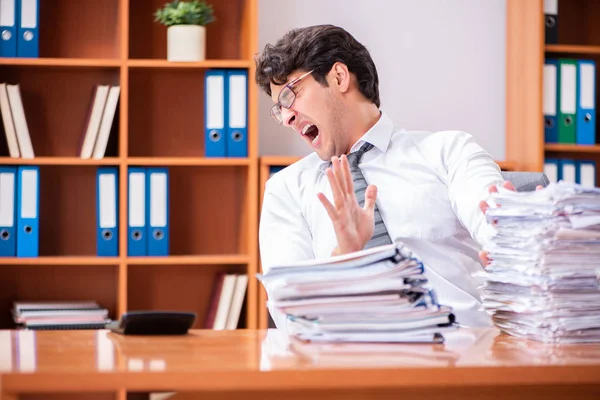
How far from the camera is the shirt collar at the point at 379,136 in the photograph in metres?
2.17

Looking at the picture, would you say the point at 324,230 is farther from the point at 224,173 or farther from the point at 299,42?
the point at 224,173

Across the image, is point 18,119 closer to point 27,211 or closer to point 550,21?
point 27,211

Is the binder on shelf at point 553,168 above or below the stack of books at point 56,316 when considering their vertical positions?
above

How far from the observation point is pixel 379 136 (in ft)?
7.16

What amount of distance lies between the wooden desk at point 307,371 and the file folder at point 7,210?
2109 millimetres

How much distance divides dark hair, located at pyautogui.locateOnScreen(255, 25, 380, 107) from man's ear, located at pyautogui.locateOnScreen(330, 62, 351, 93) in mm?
17

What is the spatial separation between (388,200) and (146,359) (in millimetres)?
1176

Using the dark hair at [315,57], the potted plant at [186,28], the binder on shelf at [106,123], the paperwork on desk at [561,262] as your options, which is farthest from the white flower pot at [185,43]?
the paperwork on desk at [561,262]

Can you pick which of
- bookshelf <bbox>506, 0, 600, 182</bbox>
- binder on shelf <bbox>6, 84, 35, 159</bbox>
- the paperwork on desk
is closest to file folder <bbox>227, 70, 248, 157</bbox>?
binder on shelf <bbox>6, 84, 35, 159</bbox>

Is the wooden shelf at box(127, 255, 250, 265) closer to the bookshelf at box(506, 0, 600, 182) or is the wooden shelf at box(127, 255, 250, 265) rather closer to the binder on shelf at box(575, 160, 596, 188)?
the bookshelf at box(506, 0, 600, 182)

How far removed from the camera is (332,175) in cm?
146

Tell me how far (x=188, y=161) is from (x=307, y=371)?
7.61 feet

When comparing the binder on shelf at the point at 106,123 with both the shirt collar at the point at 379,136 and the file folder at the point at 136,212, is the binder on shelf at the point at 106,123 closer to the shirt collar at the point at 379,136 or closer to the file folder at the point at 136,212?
the file folder at the point at 136,212

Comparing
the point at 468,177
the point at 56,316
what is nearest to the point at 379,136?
the point at 468,177
